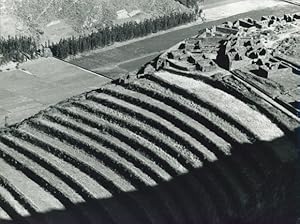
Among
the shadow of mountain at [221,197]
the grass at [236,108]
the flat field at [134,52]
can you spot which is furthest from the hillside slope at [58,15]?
the shadow of mountain at [221,197]

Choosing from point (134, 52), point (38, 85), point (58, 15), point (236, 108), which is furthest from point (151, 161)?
point (58, 15)

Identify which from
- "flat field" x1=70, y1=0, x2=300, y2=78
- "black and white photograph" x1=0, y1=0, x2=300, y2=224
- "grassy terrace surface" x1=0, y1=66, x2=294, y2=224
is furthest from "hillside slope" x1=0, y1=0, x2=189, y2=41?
"grassy terrace surface" x1=0, y1=66, x2=294, y2=224

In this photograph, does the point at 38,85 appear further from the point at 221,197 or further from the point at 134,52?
the point at 221,197

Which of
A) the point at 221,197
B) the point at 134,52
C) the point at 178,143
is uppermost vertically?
the point at 178,143

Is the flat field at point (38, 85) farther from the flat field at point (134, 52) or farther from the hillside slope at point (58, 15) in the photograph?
the hillside slope at point (58, 15)

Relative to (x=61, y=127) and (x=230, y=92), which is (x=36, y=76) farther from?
(x=230, y=92)

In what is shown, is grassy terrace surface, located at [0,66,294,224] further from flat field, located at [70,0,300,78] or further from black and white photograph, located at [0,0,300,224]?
flat field, located at [70,0,300,78]
